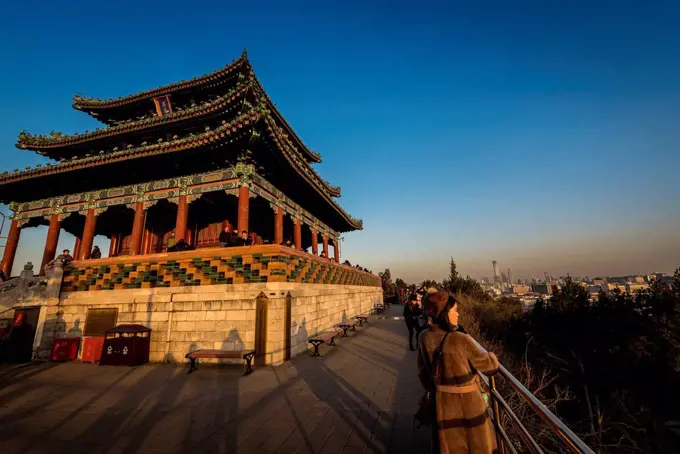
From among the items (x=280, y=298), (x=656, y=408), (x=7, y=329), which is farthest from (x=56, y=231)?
(x=656, y=408)

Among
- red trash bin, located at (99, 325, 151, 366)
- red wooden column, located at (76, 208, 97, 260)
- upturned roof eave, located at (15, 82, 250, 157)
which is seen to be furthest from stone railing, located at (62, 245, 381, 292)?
upturned roof eave, located at (15, 82, 250, 157)

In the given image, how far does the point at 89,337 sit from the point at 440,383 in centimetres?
970

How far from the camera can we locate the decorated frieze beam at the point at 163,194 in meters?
11.5

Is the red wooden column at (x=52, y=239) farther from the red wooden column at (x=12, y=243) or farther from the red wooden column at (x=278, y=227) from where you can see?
the red wooden column at (x=278, y=227)

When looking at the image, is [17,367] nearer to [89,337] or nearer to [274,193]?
[89,337]

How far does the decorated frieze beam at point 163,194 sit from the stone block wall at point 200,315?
4.92 metres

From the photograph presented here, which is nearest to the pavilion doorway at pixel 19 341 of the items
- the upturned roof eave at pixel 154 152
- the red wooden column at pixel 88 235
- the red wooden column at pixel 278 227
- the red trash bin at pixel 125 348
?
the red trash bin at pixel 125 348

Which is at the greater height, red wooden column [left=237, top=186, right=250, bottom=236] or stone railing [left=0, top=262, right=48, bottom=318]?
red wooden column [left=237, top=186, right=250, bottom=236]

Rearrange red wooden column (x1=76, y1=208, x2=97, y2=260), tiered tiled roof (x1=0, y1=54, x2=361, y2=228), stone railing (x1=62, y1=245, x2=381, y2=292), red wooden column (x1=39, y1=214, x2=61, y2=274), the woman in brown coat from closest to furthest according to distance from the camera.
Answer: the woman in brown coat, stone railing (x1=62, y1=245, x2=381, y2=292), tiered tiled roof (x1=0, y1=54, x2=361, y2=228), red wooden column (x1=76, y1=208, x2=97, y2=260), red wooden column (x1=39, y1=214, x2=61, y2=274)

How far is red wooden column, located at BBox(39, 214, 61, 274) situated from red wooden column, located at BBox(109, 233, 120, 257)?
2.49 m

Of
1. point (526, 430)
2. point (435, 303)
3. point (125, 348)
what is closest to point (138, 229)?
point (125, 348)

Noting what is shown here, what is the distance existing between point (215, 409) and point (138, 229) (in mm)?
11040

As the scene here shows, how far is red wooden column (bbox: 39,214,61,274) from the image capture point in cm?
1420

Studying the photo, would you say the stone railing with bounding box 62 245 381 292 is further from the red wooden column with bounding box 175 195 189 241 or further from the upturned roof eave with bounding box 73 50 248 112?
the upturned roof eave with bounding box 73 50 248 112
